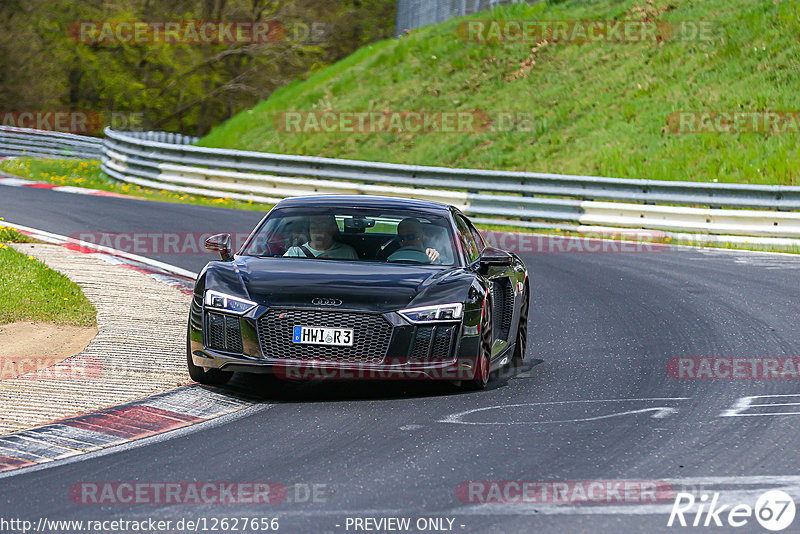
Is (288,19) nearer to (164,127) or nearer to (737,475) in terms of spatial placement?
(164,127)

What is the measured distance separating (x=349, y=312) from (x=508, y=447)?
1590 mm

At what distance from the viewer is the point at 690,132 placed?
25.5 metres

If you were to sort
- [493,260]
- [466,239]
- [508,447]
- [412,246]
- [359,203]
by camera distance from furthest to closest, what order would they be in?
[466,239]
[359,203]
[412,246]
[493,260]
[508,447]

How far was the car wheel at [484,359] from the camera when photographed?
7.83m

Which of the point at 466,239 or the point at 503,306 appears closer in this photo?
the point at 503,306

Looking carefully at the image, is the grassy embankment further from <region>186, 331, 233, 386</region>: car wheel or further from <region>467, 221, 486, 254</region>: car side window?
<region>467, 221, 486, 254</region>: car side window

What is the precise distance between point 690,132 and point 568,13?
32.2ft

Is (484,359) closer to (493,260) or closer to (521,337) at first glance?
(493,260)

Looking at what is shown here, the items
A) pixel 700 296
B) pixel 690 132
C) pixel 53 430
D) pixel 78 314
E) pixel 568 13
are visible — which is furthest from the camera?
pixel 568 13

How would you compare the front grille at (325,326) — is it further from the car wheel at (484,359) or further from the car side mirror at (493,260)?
the car side mirror at (493,260)

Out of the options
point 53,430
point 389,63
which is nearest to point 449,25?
point 389,63

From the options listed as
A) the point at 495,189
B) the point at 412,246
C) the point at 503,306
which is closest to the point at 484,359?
the point at 503,306

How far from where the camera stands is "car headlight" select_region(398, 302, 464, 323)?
7484mm

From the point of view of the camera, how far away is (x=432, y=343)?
754 centimetres
